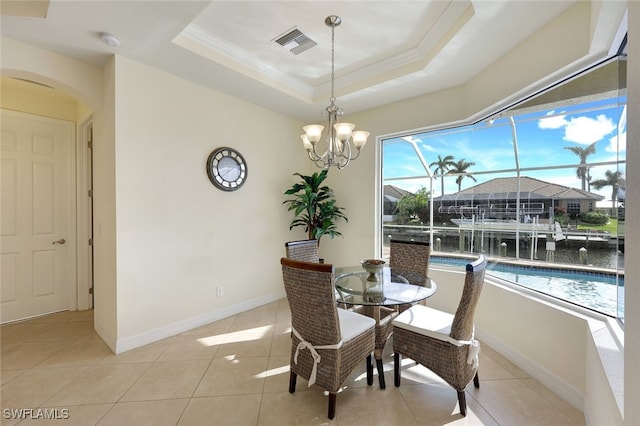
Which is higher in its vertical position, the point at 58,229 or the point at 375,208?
the point at 375,208

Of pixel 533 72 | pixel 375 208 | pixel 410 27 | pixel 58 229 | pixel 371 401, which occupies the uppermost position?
pixel 410 27

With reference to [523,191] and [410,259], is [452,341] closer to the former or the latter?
[410,259]

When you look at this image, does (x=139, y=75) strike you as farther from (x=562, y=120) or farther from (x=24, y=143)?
(x=562, y=120)

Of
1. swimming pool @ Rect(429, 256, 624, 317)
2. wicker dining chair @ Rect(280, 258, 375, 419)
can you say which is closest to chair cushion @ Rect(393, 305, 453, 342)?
wicker dining chair @ Rect(280, 258, 375, 419)

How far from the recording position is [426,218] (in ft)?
12.1

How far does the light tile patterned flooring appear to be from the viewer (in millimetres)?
→ 1753

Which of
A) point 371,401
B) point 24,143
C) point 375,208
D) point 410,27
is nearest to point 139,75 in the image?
point 24,143

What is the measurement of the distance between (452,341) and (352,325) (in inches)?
26.7

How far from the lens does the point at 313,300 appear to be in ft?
5.59

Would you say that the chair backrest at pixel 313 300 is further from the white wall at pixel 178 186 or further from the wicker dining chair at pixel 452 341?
the white wall at pixel 178 186

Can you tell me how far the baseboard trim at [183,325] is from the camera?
2.57 metres

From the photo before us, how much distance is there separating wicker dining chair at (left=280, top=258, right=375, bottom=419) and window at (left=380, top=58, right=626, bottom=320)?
5.83 feet

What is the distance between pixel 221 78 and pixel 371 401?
11.1 feet

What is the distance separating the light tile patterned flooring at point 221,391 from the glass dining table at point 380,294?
1.08 ft
